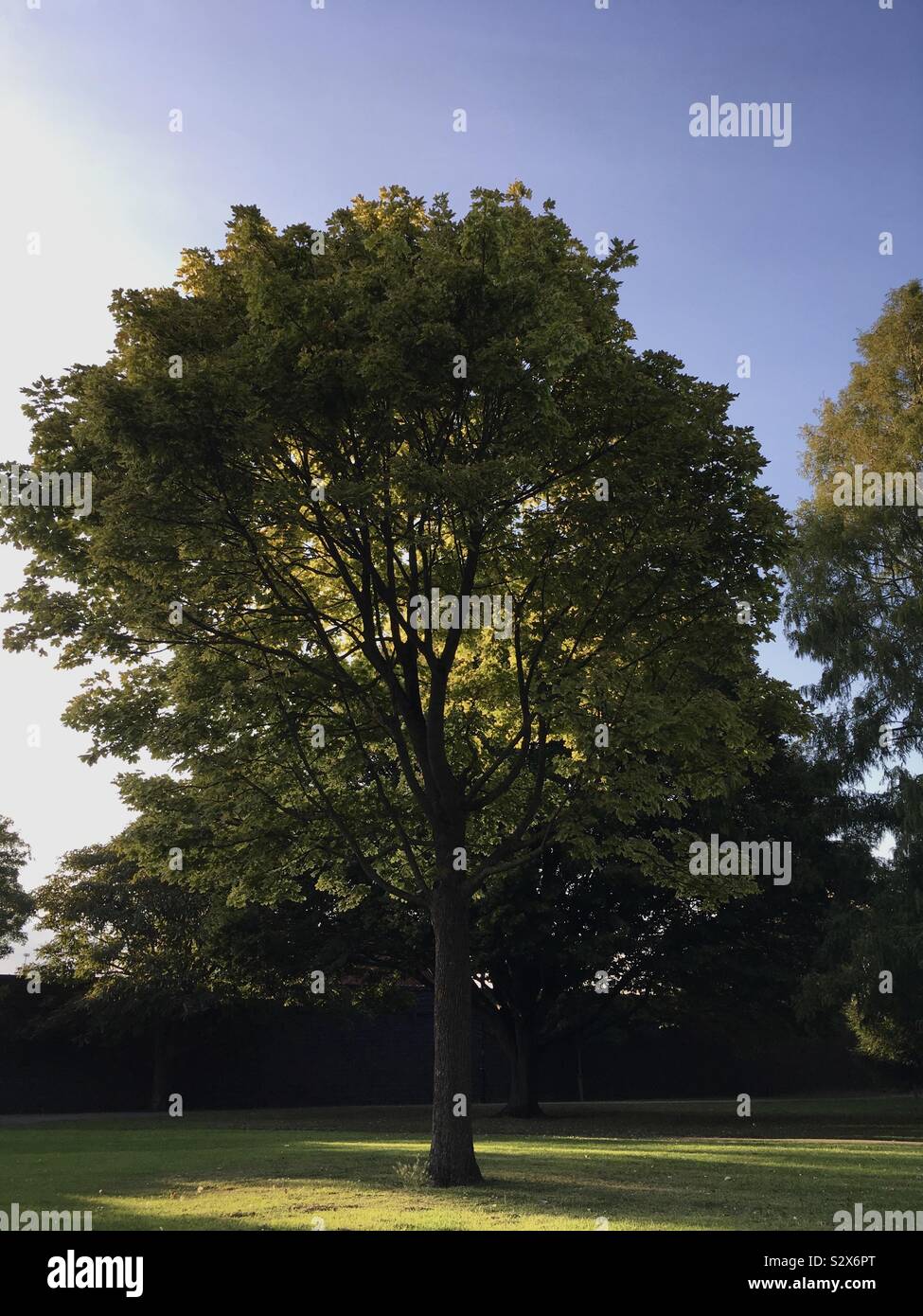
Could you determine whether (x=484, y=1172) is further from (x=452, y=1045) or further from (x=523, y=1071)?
(x=523, y=1071)

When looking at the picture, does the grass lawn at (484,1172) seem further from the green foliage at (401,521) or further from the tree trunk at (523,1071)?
the green foliage at (401,521)

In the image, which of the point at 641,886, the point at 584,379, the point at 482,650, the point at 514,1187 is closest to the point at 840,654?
the point at 641,886

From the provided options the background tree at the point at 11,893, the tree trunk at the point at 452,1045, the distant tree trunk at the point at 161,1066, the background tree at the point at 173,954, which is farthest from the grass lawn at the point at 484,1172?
the background tree at the point at 11,893

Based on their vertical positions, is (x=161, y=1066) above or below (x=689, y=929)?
below

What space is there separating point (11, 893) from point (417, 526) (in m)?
39.5

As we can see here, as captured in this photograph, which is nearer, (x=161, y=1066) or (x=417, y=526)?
(x=417, y=526)

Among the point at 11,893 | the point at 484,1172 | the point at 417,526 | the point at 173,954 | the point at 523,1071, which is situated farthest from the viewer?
the point at 11,893

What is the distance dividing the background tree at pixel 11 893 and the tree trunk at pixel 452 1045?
123ft

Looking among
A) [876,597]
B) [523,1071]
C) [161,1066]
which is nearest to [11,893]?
[161,1066]

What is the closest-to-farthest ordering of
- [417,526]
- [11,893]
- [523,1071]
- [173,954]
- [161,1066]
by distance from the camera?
1. [417,526]
2. [523,1071]
3. [173,954]
4. [161,1066]
5. [11,893]

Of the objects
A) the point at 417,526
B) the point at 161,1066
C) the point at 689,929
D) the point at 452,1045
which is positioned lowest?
the point at 161,1066

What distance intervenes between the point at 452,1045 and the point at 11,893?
125 feet

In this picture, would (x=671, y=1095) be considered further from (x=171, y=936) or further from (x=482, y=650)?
(x=482, y=650)

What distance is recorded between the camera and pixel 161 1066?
122ft
